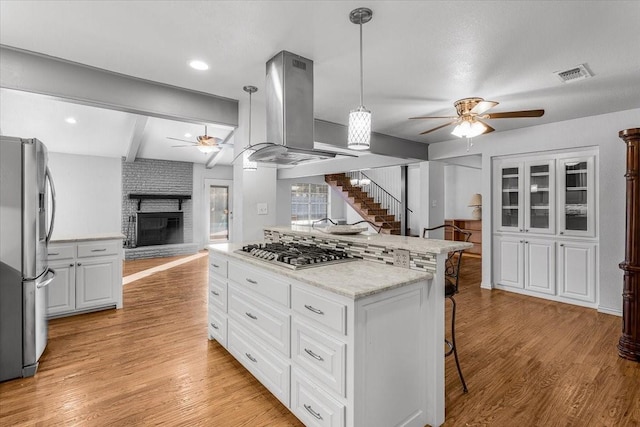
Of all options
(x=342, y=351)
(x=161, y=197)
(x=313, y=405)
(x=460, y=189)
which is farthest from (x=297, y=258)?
(x=460, y=189)

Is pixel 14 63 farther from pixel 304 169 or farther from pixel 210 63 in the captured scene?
pixel 304 169

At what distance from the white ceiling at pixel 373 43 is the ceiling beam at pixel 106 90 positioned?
0.44ft

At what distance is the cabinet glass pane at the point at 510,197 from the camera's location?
15.7 ft

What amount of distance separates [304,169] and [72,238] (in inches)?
259

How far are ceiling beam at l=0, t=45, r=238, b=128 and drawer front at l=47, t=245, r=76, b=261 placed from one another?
1.67 m

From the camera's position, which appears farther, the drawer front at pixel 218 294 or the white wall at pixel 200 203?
the white wall at pixel 200 203

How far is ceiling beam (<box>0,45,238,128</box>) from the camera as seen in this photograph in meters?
2.51

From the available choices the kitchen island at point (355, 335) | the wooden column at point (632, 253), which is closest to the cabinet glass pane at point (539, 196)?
the wooden column at point (632, 253)

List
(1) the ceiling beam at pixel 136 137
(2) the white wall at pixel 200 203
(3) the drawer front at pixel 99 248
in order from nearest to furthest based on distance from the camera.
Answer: (3) the drawer front at pixel 99 248 → (1) the ceiling beam at pixel 136 137 → (2) the white wall at pixel 200 203

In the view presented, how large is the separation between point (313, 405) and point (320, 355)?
0.31 metres

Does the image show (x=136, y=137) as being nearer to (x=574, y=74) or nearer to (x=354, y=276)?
(x=354, y=276)

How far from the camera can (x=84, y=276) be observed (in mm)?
3633

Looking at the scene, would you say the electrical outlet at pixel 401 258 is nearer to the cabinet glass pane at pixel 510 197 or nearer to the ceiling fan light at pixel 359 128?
the ceiling fan light at pixel 359 128

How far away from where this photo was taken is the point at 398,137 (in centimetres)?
539
